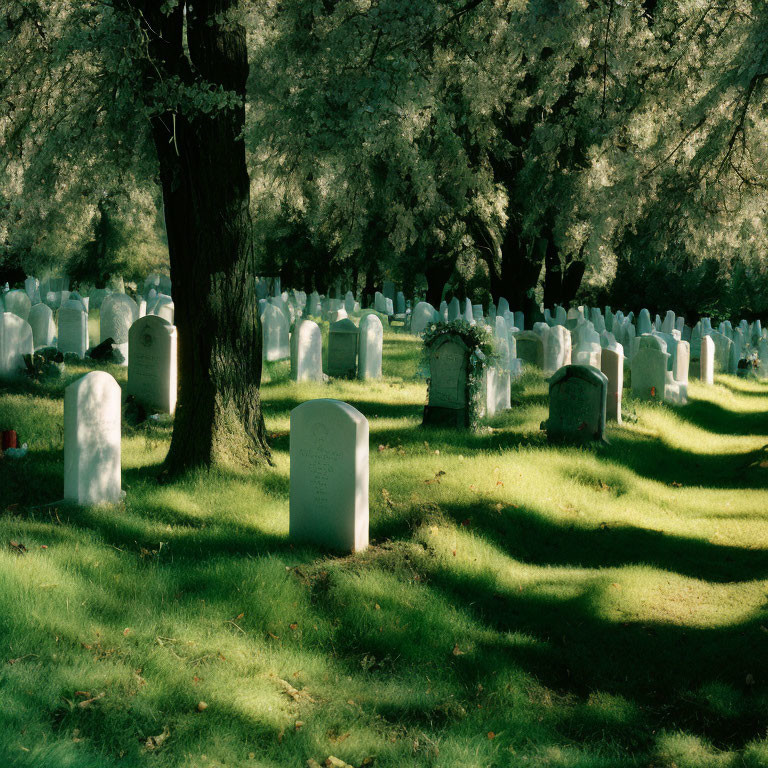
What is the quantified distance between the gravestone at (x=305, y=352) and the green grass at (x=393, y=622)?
4.03 metres

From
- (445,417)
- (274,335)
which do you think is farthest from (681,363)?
(274,335)

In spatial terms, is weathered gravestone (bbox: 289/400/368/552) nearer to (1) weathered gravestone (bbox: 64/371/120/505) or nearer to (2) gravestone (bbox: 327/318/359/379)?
(1) weathered gravestone (bbox: 64/371/120/505)

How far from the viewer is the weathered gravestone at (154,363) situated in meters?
11.0

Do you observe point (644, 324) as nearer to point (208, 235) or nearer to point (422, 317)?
point (422, 317)

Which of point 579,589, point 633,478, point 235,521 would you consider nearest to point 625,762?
point 579,589

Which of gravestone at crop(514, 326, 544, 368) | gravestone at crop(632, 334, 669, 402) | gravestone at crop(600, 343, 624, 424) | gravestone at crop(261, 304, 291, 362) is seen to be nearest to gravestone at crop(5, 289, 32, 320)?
gravestone at crop(261, 304, 291, 362)

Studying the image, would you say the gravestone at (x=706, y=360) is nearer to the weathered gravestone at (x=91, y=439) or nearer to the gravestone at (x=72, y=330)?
the gravestone at (x=72, y=330)

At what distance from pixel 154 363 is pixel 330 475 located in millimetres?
5123

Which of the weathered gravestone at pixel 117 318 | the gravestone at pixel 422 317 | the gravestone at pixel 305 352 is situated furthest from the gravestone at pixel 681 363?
the weathered gravestone at pixel 117 318

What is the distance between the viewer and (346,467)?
21.7ft

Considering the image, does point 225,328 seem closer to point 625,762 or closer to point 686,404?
point 625,762

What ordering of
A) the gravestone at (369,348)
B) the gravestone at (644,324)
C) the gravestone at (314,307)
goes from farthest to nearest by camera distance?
the gravestone at (314,307)
the gravestone at (644,324)
the gravestone at (369,348)

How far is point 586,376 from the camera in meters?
10.6

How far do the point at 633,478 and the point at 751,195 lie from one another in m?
3.98
